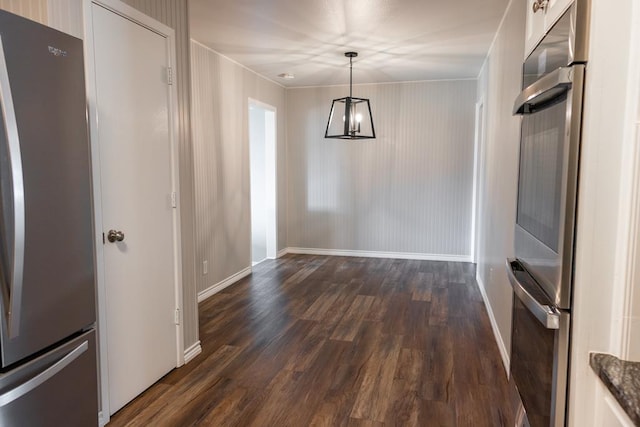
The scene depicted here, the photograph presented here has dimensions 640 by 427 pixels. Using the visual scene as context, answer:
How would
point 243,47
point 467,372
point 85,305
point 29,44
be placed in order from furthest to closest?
point 243,47 < point 467,372 < point 85,305 < point 29,44

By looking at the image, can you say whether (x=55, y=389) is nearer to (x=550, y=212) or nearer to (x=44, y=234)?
(x=44, y=234)

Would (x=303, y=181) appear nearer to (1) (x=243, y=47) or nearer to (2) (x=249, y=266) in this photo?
(2) (x=249, y=266)

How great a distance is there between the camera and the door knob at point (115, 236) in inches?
88.0

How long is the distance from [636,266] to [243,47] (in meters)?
4.11

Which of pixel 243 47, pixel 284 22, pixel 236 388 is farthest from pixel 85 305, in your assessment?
pixel 243 47

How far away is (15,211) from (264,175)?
5019 millimetres

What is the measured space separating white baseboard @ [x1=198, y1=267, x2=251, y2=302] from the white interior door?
1.60m

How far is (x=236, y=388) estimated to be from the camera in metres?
2.60

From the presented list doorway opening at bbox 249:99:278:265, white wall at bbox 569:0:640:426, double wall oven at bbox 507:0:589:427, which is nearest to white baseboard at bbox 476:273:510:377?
double wall oven at bbox 507:0:589:427

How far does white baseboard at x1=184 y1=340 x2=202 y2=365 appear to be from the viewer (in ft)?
9.58

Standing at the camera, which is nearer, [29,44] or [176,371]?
[29,44]

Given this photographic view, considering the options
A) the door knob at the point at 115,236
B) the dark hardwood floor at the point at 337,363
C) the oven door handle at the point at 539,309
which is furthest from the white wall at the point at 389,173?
the oven door handle at the point at 539,309

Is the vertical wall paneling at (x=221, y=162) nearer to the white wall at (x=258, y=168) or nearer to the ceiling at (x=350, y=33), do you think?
the ceiling at (x=350, y=33)

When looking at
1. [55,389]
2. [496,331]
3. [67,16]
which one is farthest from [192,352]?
[496,331]
